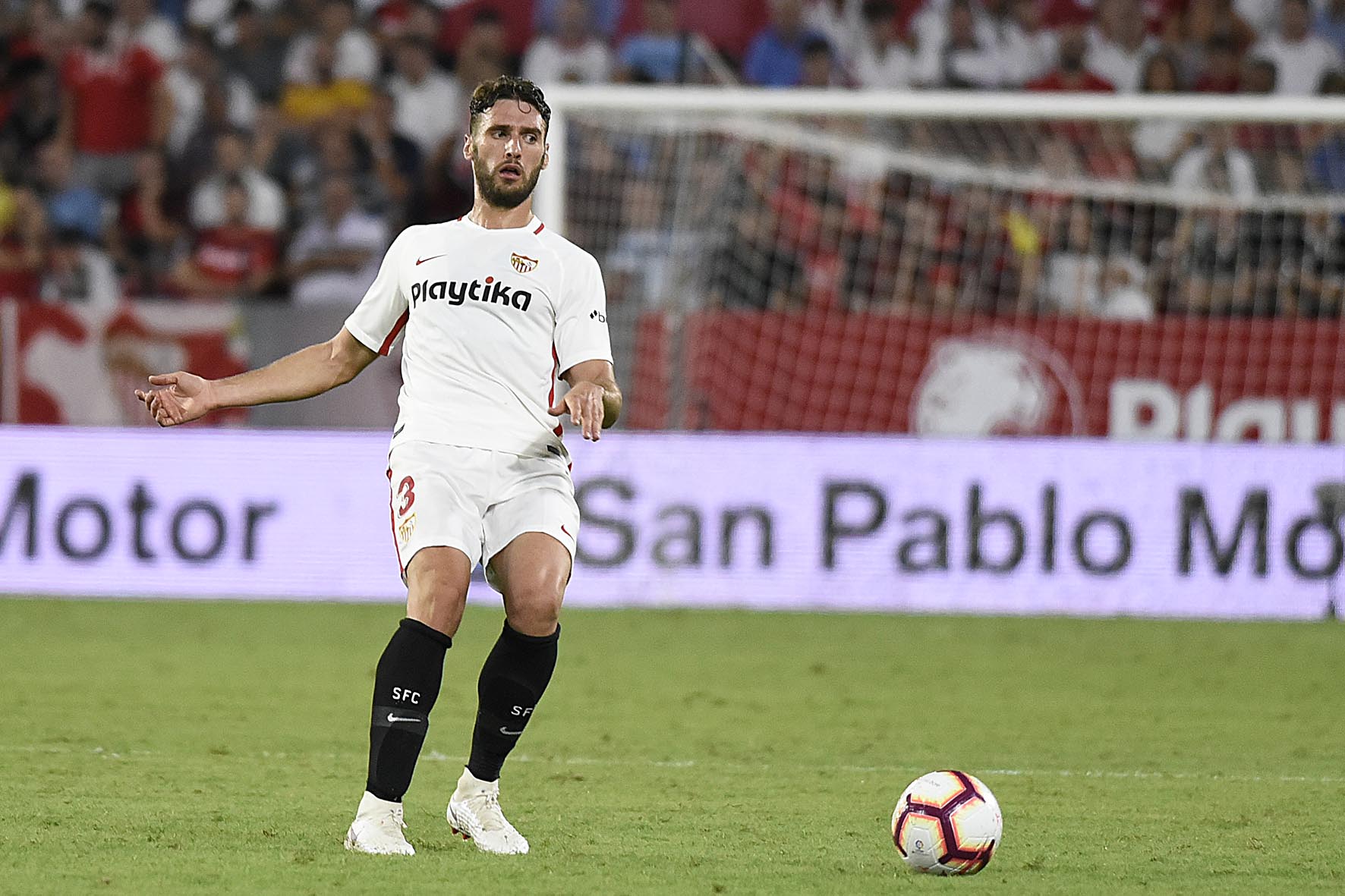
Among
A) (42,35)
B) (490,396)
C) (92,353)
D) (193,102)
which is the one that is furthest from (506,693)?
(42,35)

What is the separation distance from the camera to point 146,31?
16.5 meters

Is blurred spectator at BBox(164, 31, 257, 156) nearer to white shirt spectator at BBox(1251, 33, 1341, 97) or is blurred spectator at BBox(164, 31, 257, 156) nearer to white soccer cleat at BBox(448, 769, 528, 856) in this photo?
white shirt spectator at BBox(1251, 33, 1341, 97)

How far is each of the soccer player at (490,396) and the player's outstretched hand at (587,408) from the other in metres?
0.14

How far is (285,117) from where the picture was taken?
1600 centimetres

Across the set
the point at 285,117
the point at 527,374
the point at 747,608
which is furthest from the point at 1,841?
the point at 285,117

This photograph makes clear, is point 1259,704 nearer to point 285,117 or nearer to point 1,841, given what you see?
point 1,841

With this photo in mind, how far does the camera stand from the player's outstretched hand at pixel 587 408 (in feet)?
16.6

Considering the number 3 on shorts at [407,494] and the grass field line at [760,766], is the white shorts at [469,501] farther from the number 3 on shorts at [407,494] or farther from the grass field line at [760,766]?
the grass field line at [760,766]

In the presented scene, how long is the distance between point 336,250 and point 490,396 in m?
9.77

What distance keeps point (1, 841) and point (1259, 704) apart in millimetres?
5366

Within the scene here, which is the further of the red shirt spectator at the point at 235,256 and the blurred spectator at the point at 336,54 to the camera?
the blurred spectator at the point at 336,54

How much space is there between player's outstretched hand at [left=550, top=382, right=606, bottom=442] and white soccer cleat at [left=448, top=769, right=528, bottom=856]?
103cm

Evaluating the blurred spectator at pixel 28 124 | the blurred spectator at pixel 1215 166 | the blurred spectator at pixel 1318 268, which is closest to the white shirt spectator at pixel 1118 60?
the blurred spectator at pixel 1215 166

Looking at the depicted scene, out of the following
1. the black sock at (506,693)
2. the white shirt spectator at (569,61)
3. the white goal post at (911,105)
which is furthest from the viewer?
the white shirt spectator at (569,61)
